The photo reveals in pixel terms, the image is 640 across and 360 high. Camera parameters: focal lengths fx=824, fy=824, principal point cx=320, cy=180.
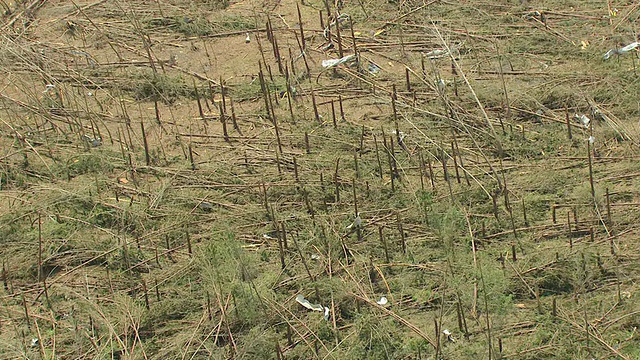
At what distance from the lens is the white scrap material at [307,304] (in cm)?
435

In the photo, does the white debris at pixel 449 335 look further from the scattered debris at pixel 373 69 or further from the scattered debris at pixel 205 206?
the scattered debris at pixel 373 69

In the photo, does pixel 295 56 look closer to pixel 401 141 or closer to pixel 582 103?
pixel 401 141

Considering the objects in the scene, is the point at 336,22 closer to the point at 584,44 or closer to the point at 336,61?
the point at 336,61

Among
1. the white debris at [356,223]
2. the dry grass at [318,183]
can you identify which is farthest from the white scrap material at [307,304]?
the white debris at [356,223]

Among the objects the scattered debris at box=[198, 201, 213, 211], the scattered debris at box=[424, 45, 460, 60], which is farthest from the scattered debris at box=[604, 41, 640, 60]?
the scattered debris at box=[198, 201, 213, 211]

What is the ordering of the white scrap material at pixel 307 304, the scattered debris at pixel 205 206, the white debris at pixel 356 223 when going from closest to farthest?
the white scrap material at pixel 307 304 → the white debris at pixel 356 223 → the scattered debris at pixel 205 206

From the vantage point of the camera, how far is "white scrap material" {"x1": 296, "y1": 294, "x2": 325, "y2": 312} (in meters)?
4.35

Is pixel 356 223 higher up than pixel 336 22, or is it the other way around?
pixel 336 22

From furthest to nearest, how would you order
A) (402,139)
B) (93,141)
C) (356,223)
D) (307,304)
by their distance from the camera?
(93,141) < (402,139) < (356,223) < (307,304)

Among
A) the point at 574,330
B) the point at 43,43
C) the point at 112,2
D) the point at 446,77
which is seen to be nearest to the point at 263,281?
the point at 574,330

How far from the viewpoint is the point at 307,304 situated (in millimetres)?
4375

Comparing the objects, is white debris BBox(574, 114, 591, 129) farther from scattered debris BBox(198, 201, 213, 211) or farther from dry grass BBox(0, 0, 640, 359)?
scattered debris BBox(198, 201, 213, 211)

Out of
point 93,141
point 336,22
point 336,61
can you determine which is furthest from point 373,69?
point 93,141

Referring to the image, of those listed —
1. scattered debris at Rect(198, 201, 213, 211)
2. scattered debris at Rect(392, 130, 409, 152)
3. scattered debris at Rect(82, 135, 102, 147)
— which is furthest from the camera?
scattered debris at Rect(82, 135, 102, 147)
